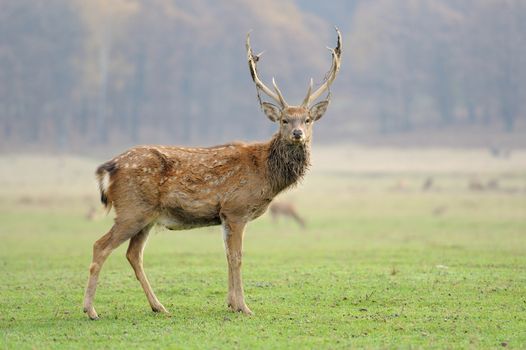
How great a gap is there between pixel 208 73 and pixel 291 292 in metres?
75.7

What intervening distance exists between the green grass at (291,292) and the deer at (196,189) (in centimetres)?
77

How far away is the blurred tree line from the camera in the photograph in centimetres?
8244

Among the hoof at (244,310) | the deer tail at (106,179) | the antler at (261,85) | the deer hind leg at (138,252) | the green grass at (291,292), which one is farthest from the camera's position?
the antler at (261,85)

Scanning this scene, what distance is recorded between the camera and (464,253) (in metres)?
21.0

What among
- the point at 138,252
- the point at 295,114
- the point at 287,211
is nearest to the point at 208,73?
the point at 287,211

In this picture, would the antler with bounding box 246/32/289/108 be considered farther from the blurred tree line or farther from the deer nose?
the blurred tree line

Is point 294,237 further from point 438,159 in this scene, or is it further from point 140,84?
point 140,84

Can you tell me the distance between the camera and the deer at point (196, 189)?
12406 mm

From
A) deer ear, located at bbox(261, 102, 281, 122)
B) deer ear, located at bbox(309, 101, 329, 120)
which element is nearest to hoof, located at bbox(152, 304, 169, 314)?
deer ear, located at bbox(261, 102, 281, 122)

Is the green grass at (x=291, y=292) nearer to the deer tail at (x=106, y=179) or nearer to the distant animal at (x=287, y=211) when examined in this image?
the deer tail at (x=106, y=179)

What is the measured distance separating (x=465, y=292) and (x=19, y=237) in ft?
61.4

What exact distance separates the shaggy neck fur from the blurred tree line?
64.0 metres

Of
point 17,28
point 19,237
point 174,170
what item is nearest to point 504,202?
point 19,237

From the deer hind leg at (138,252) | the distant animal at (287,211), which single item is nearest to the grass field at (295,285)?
the deer hind leg at (138,252)
